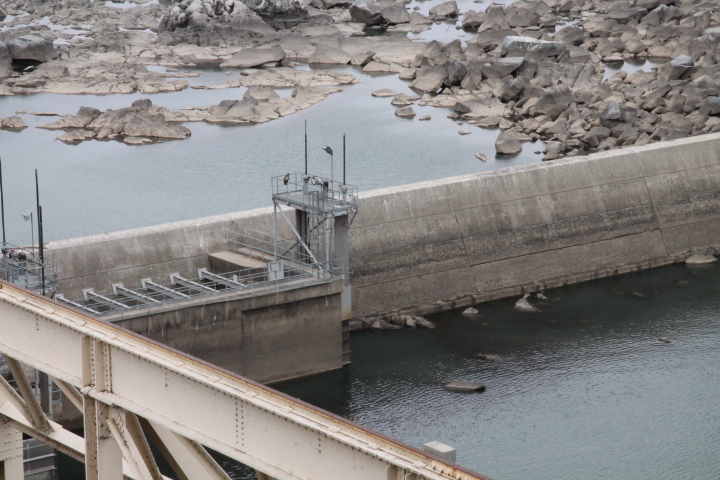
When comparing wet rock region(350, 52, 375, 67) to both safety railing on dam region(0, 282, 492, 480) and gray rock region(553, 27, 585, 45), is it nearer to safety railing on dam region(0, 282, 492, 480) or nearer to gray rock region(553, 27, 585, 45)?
gray rock region(553, 27, 585, 45)

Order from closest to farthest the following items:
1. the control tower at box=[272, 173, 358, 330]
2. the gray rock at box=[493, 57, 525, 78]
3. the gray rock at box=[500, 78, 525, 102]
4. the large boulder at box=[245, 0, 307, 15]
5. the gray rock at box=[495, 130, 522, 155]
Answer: the control tower at box=[272, 173, 358, 330], the gray rock at box=[495, 130, 522, 155], the gray rock at box=[500, 78, 525, 102], the gray rock at box=[493, 57, 525, 78], the large boulder at box=[245, 0, 307, 15]

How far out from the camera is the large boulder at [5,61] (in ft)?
207

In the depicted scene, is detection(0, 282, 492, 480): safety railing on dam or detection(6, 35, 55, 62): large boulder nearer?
detection(0, 282, 492, 480): safety railing on dam

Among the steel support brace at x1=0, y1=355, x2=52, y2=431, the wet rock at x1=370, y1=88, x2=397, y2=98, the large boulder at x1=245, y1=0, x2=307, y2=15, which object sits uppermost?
the large boulder at x1=245, y1=0, x2=307, y2=15

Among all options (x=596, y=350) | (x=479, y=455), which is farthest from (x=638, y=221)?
(x=479, y=455)

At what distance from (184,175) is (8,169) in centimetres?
826

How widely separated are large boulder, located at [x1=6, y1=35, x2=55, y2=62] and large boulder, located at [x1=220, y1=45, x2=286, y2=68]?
1167 centimetres

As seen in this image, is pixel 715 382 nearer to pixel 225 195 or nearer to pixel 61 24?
pixel 225 195

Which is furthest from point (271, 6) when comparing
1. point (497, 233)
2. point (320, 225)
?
point (320, 225)

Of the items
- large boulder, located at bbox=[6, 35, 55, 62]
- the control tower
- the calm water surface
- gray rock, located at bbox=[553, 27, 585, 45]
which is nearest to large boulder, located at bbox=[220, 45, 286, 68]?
large boulder, located at bbox=[6, 35, 55, 62]

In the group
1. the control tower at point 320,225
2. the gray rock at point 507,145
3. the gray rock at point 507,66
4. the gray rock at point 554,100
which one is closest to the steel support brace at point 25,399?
the control tower at point 320,225

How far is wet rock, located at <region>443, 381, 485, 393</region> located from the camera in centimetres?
2491

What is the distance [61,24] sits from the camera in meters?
83.3

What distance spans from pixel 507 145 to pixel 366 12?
3766 cm
